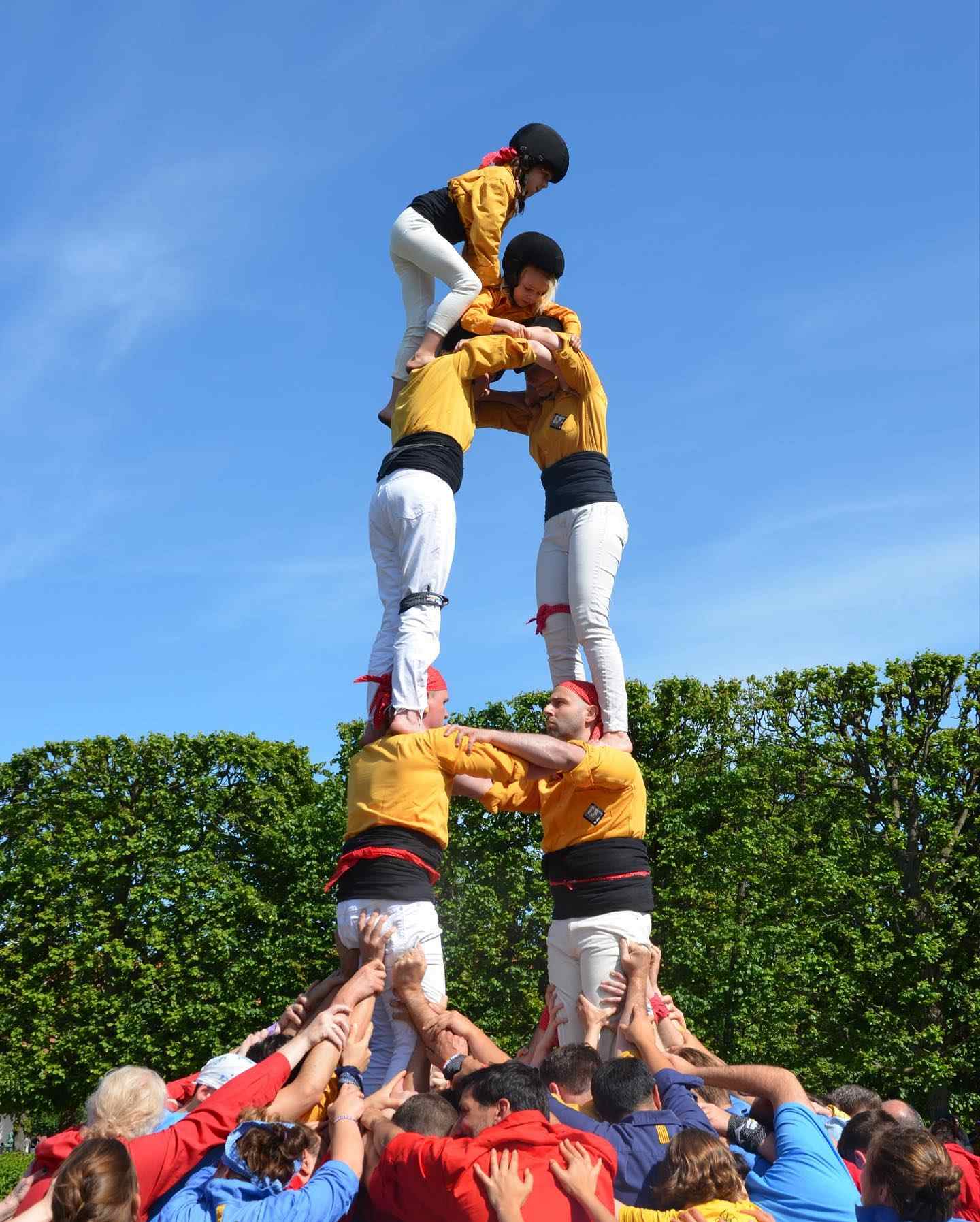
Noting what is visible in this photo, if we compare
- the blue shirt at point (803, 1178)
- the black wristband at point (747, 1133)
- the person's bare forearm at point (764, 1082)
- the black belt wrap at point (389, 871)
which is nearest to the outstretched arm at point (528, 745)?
the black belt wrap at point (389, 871)

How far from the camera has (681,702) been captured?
23641 mm

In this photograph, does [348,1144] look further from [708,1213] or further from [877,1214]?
[877,1214]

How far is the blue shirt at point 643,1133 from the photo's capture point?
15.0 ft

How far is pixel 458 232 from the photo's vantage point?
28.7 ft

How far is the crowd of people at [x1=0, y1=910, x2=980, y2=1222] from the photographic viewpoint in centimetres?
400

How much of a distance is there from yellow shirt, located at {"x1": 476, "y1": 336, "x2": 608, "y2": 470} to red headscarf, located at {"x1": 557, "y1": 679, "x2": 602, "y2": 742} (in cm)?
172

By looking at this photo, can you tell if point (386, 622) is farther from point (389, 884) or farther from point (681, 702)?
point (681, 702)

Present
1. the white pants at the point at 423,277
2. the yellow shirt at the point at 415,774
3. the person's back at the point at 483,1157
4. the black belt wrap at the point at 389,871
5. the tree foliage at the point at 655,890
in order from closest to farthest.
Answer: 1. the person's back at the point at 483,1157
2. the black belt wrap at the point at 389,871
3. the yellow shirt at the point at 415,774
4. the white pants at the point at 423,277
5. the tree foliage at the point at 655,890

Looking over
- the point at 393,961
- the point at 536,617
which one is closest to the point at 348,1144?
the point at 393,961

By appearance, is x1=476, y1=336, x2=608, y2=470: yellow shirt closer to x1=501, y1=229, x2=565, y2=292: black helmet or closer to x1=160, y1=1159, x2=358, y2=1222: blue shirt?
x1=501, y1=229, x2=565, y2=292: black helmet

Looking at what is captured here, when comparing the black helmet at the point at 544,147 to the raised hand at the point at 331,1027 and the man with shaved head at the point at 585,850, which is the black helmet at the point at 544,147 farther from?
the raised hand at the point at 331,1027

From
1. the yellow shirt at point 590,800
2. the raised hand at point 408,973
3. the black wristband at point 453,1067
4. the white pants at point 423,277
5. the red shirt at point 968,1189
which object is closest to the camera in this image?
the red shirt at point 968,1189

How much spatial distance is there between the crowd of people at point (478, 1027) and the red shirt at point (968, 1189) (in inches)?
0.5

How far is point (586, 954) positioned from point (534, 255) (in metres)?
4.90
